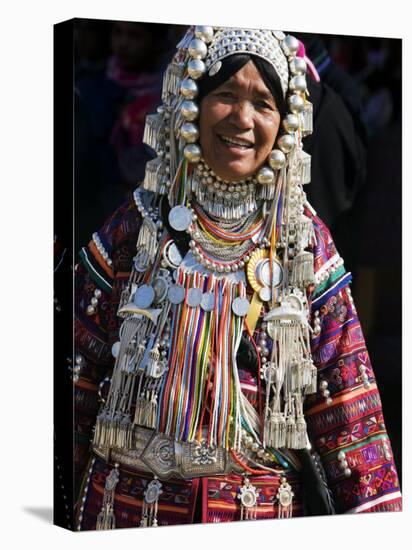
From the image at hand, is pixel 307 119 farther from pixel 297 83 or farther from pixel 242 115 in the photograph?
pixel 242 115

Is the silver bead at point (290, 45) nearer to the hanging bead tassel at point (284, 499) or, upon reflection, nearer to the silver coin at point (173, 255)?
the silver coin at point (173, 255)

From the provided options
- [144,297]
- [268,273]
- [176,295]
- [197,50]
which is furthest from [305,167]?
[144,297]

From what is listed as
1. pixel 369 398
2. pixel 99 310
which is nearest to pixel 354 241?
pixel 369 398

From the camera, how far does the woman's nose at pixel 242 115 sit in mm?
7316

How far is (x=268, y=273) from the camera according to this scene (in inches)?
294

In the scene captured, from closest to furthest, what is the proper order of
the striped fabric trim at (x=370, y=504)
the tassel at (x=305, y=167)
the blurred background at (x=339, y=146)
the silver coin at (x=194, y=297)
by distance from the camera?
the blurred background at (x=339, y=146), the silver coin at (x=194, y=297), the tassel at (x=305, y=167), the striped fabric trim at (x=370, y=504)

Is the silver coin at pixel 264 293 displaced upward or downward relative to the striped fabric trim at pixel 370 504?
upward

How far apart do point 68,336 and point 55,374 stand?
23 cm

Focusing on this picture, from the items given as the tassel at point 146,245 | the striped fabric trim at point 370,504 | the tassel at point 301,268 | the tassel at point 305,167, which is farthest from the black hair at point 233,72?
the striped fabric trim at point 370,504

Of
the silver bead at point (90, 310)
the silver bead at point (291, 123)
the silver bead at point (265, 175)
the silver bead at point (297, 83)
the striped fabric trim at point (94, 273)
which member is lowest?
the silver bead at point (90, 310)

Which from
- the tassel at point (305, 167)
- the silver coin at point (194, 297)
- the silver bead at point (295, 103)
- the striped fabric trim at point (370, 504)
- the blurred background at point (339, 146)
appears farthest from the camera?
the striped fabric trim at point (370, 504)

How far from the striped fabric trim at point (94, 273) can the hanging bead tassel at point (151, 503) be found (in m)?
0.84

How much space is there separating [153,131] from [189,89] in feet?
0.76

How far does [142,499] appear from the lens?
7355mm
